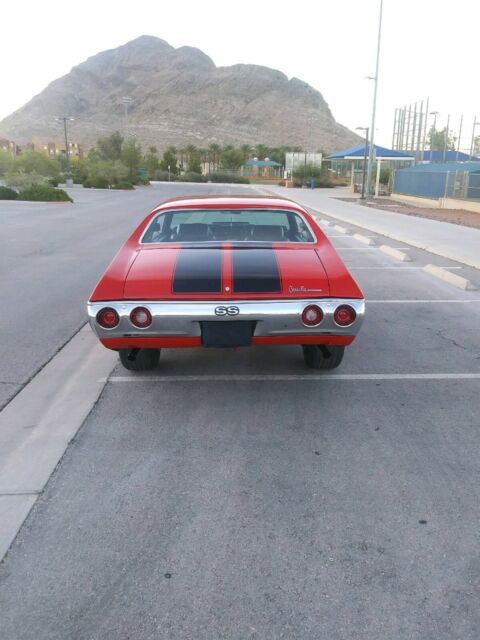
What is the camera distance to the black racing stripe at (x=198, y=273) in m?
4.29

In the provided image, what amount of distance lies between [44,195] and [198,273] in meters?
29.0

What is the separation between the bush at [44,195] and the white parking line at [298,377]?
27256 millimetres

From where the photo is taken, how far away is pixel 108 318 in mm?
4273

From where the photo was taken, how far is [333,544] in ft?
9.34

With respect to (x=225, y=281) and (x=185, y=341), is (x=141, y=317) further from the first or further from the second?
(x=225, y=281)

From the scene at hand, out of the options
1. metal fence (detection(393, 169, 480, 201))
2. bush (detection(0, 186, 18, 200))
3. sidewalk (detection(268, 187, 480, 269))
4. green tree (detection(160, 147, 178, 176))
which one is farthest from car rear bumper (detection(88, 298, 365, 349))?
green tree (detection(160, 147, 178, 176))

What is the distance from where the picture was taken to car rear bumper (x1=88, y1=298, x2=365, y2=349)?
4215mm

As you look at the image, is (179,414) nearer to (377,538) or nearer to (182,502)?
(182,502)

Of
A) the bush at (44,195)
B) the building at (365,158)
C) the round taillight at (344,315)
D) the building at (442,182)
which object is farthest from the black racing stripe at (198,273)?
the building at (365,158)

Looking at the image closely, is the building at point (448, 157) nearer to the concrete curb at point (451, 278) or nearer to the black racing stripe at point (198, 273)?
the concrete curb at point (451, 278)

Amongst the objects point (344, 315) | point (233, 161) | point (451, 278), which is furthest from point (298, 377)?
point (233, 161)

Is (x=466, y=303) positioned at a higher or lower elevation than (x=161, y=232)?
lower

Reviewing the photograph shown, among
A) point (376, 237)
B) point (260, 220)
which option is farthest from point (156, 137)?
point (260, 220)

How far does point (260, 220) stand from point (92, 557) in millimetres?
3729
